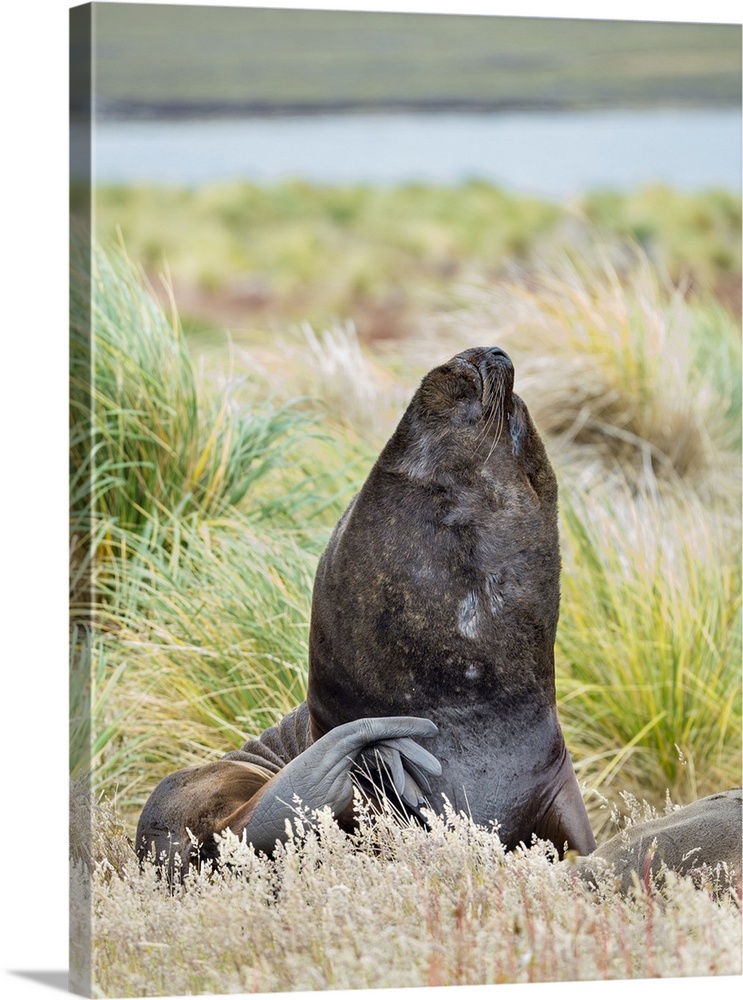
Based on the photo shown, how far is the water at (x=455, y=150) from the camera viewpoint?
312 inches

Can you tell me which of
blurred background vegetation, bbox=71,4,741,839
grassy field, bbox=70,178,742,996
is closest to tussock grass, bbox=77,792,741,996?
grassy field, bbox=70,178,742,996

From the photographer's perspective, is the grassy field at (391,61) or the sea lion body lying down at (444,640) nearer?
the sea lion body lying down at (444,640)

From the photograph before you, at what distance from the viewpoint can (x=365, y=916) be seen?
7.09m

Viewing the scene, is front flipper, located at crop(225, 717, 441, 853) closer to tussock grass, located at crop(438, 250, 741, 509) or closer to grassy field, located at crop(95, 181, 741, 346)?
grassy field, located at crop(95, 181, 741, 346)

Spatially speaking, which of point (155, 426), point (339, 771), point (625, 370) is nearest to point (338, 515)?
point (155, 426)

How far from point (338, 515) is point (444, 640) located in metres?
1.22

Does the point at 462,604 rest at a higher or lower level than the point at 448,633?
higher

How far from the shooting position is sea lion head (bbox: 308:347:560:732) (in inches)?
282

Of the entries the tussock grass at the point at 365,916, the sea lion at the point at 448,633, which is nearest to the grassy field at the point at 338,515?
the tussock grass at the point at 365,916

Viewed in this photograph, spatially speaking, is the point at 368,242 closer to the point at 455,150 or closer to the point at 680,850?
the point at 455,150

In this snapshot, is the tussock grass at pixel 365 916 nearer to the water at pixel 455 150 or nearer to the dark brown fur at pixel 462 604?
the dark brown fur at pixel 462 604

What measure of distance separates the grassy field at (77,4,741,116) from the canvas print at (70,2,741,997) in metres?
0.02

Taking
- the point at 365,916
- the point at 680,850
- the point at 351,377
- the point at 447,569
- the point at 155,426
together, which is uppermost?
the point at 351,377

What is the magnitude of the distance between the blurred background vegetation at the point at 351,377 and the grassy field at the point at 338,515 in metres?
0.02
